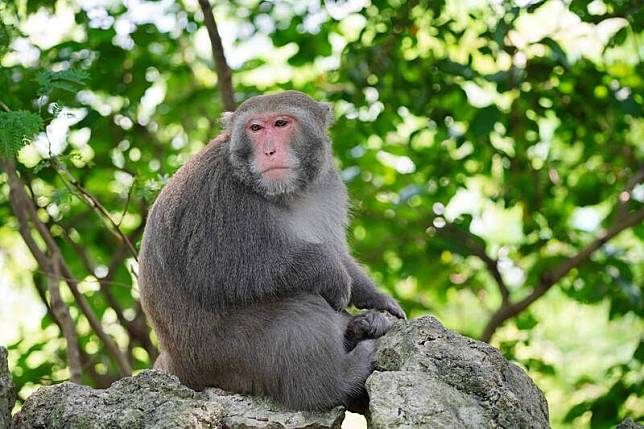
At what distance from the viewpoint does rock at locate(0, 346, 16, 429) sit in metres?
4.15

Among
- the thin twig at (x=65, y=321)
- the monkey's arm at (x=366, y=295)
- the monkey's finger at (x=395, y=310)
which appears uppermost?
the monkey's arm at (x=366, y=295)

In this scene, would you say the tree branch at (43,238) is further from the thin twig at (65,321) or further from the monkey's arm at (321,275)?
the monkey's arm at (321,275)

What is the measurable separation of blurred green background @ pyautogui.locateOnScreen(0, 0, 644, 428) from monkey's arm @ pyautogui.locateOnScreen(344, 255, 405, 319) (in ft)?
5.41

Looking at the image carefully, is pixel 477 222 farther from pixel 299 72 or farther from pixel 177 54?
pixel 177 54

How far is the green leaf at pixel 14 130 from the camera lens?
4.96 meters

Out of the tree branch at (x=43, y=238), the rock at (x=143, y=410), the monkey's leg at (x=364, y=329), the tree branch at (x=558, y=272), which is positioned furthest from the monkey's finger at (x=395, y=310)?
the tree branch at (x=558, y=272)

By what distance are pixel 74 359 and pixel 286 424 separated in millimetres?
2602

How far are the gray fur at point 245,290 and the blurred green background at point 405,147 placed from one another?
6.91ft

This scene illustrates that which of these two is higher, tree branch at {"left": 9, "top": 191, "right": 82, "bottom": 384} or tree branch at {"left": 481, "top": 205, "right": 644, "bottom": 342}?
tree branch at {"left": 9, "top": 191, "right": 82, "bottom": 384}

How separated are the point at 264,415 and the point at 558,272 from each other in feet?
13.0

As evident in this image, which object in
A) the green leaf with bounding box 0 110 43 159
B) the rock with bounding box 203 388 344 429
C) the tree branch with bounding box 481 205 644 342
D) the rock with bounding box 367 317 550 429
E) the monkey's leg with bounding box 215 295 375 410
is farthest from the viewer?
the tree branch with bounding box 481 205 644 342

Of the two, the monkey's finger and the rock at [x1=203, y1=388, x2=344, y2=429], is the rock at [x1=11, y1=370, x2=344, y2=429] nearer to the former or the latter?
the rock at [x1=203, y1=388, x2=344, y2=429]

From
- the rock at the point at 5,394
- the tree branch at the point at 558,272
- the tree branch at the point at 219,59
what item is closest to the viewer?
the rock at the point at 5,394

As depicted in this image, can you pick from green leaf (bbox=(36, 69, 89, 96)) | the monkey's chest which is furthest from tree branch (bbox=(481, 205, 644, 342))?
green leaf (bbox=(36, 69, 89, 96))
